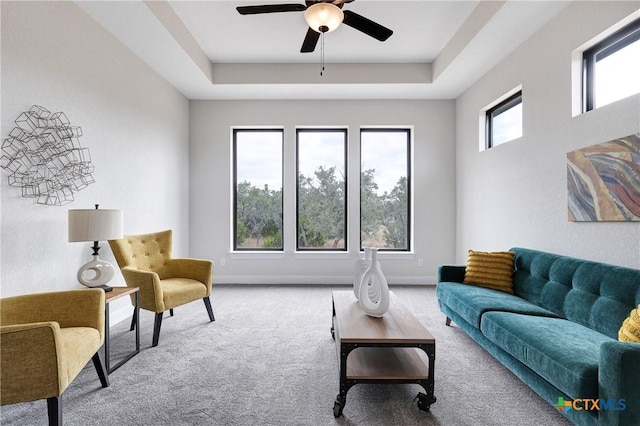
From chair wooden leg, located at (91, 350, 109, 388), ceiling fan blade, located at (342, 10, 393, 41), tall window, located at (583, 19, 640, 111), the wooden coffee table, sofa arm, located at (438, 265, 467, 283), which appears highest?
ceiling fan blade, located at (342, 10, 393, 41)

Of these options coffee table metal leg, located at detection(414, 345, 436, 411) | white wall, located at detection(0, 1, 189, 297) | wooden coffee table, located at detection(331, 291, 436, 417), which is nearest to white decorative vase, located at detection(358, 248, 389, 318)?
wooden coffee table, located at detection(331, 291, 436, 417)

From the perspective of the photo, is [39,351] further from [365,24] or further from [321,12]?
[365,24]

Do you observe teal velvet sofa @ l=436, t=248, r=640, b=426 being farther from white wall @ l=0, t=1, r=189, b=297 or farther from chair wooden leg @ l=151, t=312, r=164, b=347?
white wall @ l=0, t=1, r=189, b=297

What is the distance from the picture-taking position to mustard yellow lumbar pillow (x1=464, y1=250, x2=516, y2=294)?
9.21 feet

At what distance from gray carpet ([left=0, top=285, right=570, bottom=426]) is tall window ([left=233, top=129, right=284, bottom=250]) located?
2070 millimetres

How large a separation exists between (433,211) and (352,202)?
4.14 ft

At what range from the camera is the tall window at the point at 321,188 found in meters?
4.95

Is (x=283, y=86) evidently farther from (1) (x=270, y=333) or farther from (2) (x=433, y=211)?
(1) (x=270, y=333)

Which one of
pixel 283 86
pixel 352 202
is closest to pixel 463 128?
pixel 352 202

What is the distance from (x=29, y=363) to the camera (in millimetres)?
1396

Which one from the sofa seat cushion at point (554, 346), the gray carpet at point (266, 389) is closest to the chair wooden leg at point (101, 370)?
the gray carpet at point (266, 389)

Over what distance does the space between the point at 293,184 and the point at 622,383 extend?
13.6 ft

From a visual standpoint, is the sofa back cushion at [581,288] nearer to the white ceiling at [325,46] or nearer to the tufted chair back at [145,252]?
the white ceiling at [325,46]

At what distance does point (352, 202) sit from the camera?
4.84 meters
